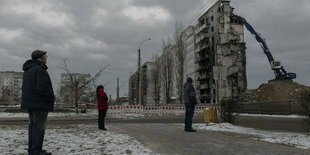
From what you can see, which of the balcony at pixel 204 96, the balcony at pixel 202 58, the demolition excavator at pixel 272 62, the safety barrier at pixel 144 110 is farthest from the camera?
the balcony at pixel 202 58

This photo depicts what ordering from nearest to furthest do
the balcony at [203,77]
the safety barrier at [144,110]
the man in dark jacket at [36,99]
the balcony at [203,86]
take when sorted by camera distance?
the man in dark jacket at [36,99], the safety barrier at [144,110], the balcony at [203,77], the balcony at [203,86]

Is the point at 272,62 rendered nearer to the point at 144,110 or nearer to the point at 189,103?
the point at 144,110

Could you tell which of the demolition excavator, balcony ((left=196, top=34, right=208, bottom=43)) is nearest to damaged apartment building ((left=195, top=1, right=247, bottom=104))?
balcony ((left=196, top=34, right=208, bottom=43))

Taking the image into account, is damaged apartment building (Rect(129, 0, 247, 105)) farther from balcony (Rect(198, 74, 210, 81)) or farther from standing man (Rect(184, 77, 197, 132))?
standing man (Rect(184, 77, 197, 132))

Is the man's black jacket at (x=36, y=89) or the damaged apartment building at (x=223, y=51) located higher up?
the damaged apartment building at (x=223, y=51)

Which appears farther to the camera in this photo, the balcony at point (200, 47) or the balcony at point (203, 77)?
the balcony at point (200, 47)

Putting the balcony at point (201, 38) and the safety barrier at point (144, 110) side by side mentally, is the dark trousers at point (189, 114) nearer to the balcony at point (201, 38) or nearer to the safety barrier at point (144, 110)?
the safety barrier at point (144, 110)

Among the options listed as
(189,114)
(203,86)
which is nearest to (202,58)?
(203,86)

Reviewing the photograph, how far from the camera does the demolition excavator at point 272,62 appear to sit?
46.2 metres

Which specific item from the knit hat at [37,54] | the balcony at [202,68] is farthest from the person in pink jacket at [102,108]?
the balcony at [202,68]

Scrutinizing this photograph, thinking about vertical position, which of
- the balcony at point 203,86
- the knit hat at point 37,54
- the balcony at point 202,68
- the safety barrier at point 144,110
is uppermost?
the balcony at point 202,68

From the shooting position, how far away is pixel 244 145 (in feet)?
20.5

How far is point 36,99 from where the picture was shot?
468 centimetres

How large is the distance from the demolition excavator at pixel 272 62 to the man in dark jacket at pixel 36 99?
4621 centimetres
